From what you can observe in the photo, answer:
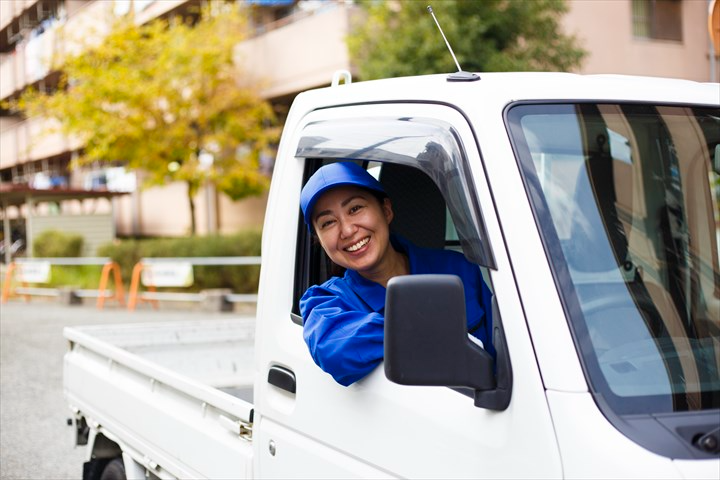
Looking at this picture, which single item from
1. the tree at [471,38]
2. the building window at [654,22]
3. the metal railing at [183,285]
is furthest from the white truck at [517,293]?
the metal railing at [183,285]

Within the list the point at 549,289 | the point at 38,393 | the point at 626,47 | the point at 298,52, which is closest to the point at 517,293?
the point at 549,289

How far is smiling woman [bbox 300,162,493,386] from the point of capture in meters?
2.46

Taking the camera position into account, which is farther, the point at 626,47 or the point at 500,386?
the point at 626,47

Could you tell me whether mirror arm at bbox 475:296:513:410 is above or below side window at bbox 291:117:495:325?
below

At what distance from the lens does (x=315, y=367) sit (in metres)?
2.59

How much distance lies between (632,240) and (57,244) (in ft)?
82.2

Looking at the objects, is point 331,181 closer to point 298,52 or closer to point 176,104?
point 298,52

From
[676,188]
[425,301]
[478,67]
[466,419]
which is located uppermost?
[478,67]

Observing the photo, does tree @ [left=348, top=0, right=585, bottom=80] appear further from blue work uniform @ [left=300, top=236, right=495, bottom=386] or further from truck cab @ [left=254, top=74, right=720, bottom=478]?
truck cab @ [left=254, top=74, right=720, bottom=478]

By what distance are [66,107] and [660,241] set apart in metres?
21.4

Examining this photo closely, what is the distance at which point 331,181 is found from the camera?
2521mm

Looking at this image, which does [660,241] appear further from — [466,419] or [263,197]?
[263,197]

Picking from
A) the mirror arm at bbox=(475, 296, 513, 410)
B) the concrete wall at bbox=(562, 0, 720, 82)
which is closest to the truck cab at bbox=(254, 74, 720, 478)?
the mirror arm at bbox=(475, 296, 513, 410)

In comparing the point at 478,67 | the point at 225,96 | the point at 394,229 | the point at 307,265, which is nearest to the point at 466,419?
the point at 307,265
